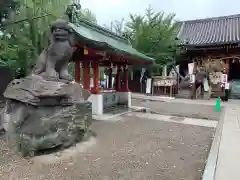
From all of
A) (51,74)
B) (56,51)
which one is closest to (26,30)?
(56,51)

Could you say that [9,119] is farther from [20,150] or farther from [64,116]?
[64,116]

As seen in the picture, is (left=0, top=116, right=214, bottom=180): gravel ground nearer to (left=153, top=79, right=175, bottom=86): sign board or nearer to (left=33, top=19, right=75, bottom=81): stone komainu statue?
(left=33, top=19, right=75, bottom=81): stone komainu statue

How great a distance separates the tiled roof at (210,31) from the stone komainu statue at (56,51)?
1380 centimetres

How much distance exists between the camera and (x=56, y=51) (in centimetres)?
513

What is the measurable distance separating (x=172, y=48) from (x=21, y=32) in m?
11.9

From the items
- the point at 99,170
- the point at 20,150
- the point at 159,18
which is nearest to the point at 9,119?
the point at 20,150

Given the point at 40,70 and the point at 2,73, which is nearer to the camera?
the point at 40,70

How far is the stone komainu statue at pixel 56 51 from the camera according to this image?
5.09 m

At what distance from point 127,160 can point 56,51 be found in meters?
2.66

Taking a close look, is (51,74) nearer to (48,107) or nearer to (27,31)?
(48,107)

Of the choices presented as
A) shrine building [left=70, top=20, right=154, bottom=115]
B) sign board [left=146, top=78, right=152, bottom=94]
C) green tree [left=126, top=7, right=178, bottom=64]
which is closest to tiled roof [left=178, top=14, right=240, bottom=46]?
green tree [left=126, top=7, right=178, bottom=64]

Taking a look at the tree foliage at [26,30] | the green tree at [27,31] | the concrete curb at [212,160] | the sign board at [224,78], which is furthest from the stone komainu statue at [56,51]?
the sign board at [224,78]

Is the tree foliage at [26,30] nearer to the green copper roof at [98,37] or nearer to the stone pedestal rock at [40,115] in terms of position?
the green copper roof at [98,37]

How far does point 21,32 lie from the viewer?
8523mm
